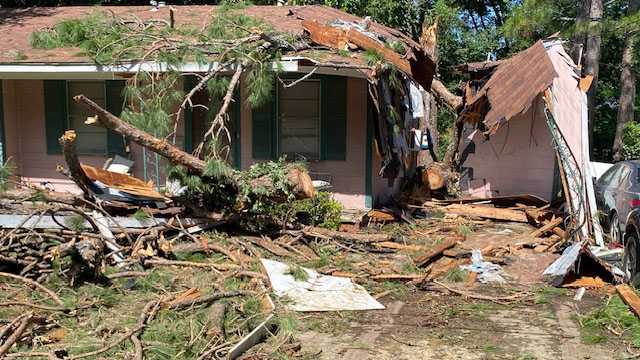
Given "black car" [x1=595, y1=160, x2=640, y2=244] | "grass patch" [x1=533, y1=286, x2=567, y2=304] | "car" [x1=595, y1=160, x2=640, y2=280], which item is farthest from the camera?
"black car" [x1=595, y1=160, x2=640, y2=244]

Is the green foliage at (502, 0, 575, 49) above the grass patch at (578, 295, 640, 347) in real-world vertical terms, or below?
above

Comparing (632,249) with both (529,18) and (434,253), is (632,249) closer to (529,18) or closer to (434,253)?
(434,253)

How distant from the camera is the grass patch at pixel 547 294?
7254 millimetres

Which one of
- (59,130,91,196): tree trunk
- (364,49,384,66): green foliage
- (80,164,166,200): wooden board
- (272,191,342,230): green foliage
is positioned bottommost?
(272,191,342,230): green foliage

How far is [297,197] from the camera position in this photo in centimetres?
923

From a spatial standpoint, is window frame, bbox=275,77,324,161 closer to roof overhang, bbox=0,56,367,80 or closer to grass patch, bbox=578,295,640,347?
roof overhang, bbox=0,56,367,80

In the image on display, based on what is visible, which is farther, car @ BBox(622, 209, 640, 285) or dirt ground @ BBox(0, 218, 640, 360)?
car @ BBox(622, 209, 640, 285)

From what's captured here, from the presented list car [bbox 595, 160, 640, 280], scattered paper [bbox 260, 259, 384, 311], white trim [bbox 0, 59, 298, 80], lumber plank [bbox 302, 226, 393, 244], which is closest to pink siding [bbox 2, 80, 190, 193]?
Result: white trim [bbox 0, 59, 298, 80]

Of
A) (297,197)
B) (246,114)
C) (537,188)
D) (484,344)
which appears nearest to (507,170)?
(537,188)

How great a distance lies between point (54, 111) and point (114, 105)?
125 cm

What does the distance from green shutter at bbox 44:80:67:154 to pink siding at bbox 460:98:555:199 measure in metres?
9.52

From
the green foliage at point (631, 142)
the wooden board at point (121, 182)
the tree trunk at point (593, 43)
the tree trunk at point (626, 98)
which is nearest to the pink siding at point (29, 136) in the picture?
the wooden board at point (121, 182)

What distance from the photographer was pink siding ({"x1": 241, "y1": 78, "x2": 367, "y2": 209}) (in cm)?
1161

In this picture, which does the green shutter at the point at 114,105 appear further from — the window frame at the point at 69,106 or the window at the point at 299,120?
the window at the point at 299,120
